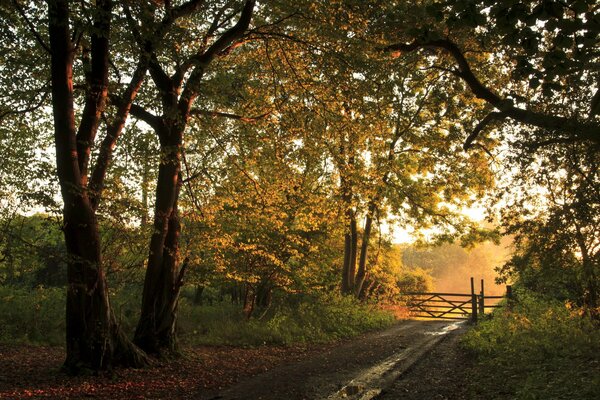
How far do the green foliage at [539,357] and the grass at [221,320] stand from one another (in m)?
Answer: 5.29

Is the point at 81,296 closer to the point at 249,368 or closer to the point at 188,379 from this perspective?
the point at 188,379

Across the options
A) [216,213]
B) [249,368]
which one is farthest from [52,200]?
[216,213]

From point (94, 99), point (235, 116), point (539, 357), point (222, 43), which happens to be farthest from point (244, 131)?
point (539, 357)

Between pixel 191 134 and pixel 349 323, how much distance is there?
9423mm

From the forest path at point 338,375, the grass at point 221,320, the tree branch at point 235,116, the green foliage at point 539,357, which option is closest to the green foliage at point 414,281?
the grass at point 221,320

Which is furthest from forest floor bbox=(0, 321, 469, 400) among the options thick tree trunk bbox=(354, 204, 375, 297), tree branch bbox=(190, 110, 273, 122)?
thick tree trunk bbox=(354, 204, 375, 297)

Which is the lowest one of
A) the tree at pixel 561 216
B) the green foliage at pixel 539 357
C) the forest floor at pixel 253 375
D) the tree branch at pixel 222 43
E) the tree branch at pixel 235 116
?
the forest floor at pixel 253 375

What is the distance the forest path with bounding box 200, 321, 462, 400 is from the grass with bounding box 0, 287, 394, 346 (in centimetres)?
213

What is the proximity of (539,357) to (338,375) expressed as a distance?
148 inches

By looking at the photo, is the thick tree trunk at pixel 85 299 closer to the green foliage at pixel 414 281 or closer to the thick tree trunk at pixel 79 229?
the thick tree trunk at pixel 79 229

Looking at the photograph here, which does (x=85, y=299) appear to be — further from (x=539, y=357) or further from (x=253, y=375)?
(x=539, y=357)

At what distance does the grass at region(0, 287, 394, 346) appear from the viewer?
12.5 meters

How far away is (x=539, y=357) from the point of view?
8273 millimetres

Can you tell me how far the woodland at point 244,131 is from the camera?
7494 millimetres
